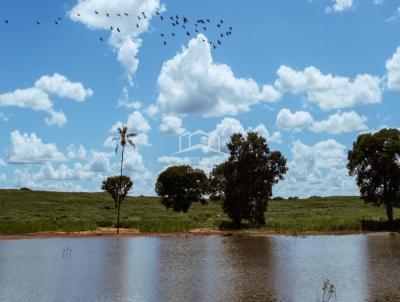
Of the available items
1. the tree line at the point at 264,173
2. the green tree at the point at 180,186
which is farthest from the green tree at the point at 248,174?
the green tree at the point at 180,186

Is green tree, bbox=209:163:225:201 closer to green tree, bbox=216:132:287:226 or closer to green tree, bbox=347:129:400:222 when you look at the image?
green tree, bbox=216:132:287:226

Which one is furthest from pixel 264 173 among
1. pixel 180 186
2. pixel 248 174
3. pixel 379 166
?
pixel 180 186

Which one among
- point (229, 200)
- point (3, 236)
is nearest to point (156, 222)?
point (229, 200)

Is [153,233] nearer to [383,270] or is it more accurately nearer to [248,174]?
[248,174]

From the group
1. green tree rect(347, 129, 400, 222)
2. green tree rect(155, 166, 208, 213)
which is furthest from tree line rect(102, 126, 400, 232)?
green tree rect(155, 166, 208, 213)

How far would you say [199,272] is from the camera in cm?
3197

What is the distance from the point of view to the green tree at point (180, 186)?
11888cm

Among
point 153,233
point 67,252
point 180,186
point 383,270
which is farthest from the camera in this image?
point 180,186

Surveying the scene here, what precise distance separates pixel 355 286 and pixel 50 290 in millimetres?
14839

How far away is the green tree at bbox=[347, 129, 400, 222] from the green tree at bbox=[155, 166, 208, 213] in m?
50.6

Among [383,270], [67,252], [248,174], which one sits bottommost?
[383,270]

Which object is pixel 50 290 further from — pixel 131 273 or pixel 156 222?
pixel 156 222

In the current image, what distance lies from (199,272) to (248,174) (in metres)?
42.9

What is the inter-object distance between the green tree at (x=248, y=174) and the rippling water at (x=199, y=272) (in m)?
22.4
